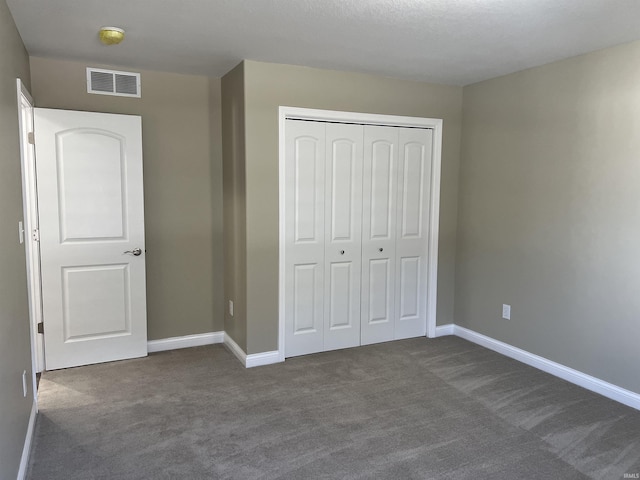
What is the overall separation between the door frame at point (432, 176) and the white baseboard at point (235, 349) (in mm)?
286

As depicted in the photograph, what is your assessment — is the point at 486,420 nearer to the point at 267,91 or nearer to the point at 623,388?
the point at 623,388

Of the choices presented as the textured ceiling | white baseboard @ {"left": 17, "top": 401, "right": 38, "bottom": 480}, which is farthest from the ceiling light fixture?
white baseboard @ {"left": 17, "top": 401, "right": 38, "bottom": 480}

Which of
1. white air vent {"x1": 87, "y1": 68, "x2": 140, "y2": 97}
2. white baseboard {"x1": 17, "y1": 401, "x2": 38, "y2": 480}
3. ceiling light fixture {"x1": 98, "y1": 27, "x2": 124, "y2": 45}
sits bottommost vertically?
white baseboard {"x1": 17, "y1": 401, "x2": 38, "y2": 480}

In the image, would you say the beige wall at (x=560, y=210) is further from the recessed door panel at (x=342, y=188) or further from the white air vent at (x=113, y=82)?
the white air vent at (x=113, y=82)

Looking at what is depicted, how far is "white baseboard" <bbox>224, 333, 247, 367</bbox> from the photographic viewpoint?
3.74 meters

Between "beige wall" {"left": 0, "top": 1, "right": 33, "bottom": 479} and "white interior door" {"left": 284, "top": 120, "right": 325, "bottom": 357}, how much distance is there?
1.81 m

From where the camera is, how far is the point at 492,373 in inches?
141

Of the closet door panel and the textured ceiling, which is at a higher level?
the textured ceiling

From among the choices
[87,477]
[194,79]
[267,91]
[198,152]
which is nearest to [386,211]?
[267,91]

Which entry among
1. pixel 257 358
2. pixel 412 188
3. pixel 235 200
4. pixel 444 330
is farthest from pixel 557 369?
Answer: pixel 235 200

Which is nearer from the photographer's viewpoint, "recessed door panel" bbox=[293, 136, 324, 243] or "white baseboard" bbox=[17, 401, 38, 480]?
"white baseboard" bbox=[17, 401, 38, 480]

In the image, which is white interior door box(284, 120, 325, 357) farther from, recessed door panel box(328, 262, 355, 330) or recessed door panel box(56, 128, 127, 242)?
recessed door panel box(56, 128, 127, 242)

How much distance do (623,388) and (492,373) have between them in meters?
0.84

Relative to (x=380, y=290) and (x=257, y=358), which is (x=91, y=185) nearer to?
(x=257, y=358)
